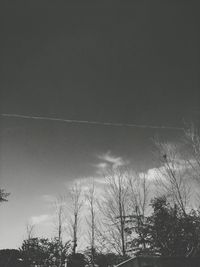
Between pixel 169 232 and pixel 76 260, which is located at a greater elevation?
pixel 169 232

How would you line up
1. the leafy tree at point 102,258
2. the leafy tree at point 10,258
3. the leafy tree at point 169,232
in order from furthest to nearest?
1. the leafy tree at point 102,258
2. the leafy tree at point 10,258
3. the leafy tree at point 169,232

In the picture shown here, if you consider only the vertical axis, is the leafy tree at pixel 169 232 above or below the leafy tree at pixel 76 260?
above

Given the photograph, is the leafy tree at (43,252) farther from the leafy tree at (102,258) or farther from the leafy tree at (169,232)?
the leafy tree at (169,232)

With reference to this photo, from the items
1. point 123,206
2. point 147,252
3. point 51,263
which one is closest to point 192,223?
point 147,252

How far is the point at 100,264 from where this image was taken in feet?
54.5

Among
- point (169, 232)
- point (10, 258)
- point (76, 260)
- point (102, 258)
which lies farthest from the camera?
point (76, 260)

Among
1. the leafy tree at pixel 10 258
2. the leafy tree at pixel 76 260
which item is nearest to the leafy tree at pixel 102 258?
the leafy tree at pixel 76 260

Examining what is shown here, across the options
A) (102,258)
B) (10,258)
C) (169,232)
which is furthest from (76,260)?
(169,232)

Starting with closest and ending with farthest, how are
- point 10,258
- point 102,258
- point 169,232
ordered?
point 169,232 < point 10,258 < point 102,258

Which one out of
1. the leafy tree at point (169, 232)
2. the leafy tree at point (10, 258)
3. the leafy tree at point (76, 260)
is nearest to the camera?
the leafy tree at point (169, 232)

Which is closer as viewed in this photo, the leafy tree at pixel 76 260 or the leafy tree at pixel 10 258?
the leafy tree at pixel 10 258

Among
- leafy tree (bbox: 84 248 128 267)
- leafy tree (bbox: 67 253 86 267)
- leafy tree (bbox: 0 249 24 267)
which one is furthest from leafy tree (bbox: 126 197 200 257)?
leafy tree (bbox: 0 249 24 267)

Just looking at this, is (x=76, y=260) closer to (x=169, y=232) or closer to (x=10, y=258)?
(x=10, y=258)

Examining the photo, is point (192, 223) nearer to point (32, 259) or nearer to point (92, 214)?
point (32, 259)
